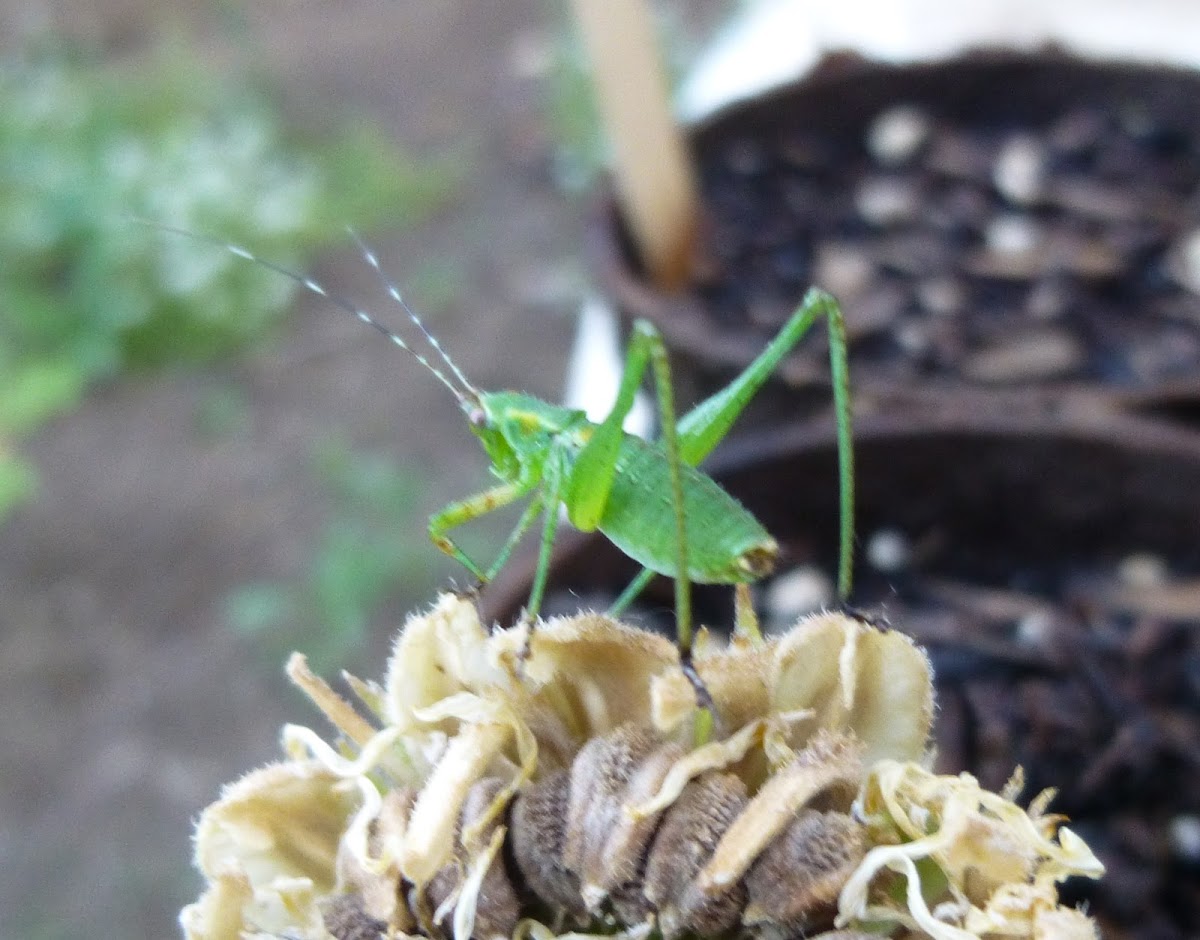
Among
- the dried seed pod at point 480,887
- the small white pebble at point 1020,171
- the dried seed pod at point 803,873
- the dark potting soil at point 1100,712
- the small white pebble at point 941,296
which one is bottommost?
the dark potting soil at point 1100,712

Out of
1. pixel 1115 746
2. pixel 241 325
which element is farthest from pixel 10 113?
pixel 1115 746

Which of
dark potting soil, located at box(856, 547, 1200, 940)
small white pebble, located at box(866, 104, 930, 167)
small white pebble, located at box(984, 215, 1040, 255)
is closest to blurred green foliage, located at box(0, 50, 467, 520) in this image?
small white pebble, located at box(866, 104, 930, 167)

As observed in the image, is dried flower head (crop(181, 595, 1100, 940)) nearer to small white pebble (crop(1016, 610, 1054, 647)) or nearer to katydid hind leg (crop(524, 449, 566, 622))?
katydid hind leg (crop(524, 449, 566, 622))

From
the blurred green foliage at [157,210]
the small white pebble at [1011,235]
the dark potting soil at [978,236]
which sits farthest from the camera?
the blurred green foliage at [157,210]

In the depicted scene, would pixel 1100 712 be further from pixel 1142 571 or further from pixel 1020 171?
pixel 1020 171

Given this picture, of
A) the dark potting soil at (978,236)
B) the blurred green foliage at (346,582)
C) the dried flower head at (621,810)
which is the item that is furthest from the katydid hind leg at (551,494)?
the blurred green foliage at (346,582)

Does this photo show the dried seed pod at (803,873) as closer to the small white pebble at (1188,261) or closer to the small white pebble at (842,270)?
the small white pebble at (842,270)
